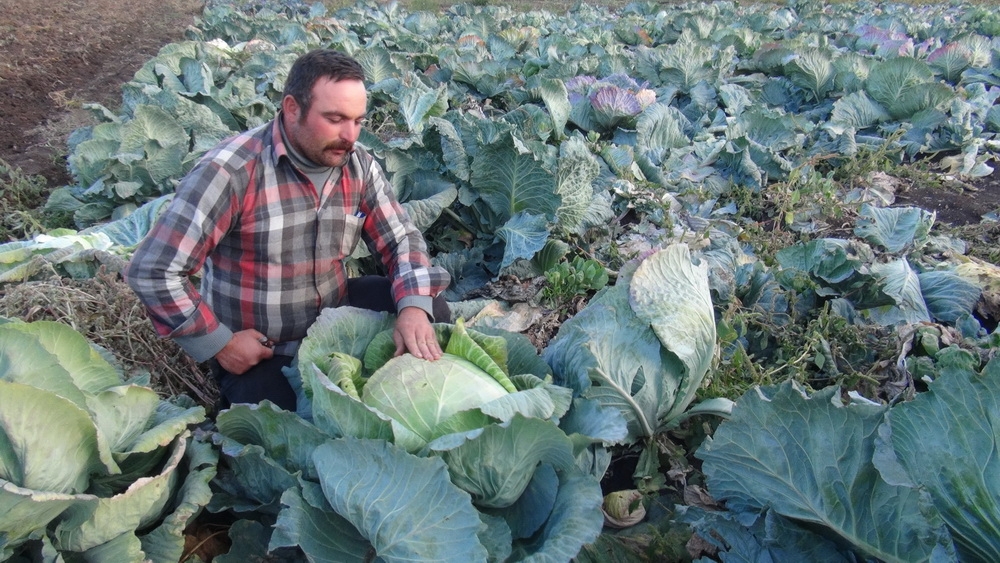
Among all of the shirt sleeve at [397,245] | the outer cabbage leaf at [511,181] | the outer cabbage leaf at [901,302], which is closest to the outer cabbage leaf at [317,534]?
the shirt sleeve at [397,245]

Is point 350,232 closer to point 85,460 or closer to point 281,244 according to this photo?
point 281,244

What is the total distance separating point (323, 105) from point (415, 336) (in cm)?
83

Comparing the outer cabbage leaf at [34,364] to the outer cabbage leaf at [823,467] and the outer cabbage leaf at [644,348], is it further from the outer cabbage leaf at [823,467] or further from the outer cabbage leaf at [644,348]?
the outer cabbage leaf at [823,467]

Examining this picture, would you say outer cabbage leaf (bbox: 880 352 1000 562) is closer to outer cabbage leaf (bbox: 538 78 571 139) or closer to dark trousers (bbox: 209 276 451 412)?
dark trousers (bbox: 209 276 451 412)

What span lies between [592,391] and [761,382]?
0.90 meters

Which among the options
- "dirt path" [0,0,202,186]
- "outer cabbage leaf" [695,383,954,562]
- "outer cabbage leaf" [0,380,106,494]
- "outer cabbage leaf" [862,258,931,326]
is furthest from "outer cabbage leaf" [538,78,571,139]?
"dirt path" [0,0,202,186]

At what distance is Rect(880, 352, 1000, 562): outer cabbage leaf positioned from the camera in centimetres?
142

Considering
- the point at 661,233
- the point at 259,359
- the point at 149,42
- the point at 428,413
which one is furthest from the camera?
the point at 149,42

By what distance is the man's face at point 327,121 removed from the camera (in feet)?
6.98

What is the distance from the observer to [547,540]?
168 centimetres

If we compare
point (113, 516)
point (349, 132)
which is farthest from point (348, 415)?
point (349, 132)

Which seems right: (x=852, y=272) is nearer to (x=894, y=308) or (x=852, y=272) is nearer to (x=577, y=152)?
(x=894, y=308)

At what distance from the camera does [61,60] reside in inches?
339

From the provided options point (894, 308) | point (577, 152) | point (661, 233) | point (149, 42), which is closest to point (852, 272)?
point (894, 308)
